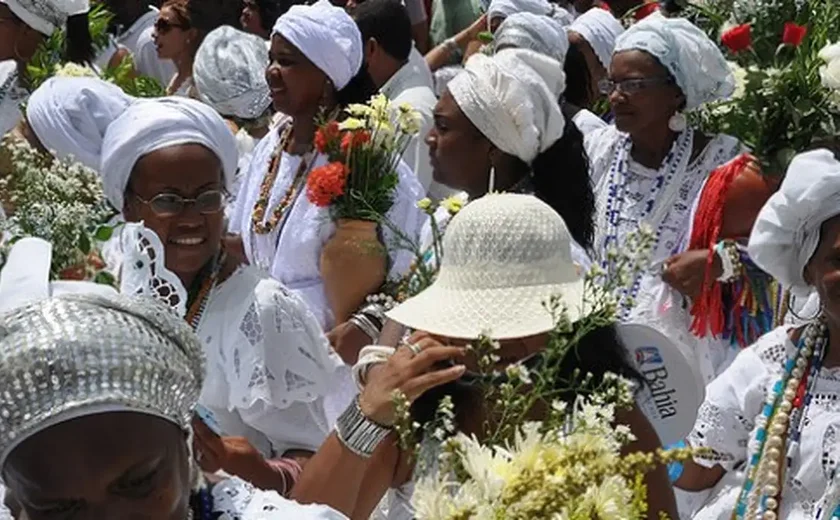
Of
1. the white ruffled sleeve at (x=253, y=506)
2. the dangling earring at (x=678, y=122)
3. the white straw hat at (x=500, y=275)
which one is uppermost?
the white ruffled sleeve at (x=253, y=506)

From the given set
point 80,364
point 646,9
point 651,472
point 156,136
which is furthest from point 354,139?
point 646,9

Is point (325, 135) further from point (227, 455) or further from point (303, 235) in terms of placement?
point (227, 455)

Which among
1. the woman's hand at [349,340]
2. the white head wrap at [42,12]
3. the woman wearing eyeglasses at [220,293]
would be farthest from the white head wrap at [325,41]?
the woman wearing eyeglasses at [220,293]

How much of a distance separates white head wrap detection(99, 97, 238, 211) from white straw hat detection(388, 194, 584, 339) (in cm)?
106

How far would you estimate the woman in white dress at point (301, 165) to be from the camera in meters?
5.92

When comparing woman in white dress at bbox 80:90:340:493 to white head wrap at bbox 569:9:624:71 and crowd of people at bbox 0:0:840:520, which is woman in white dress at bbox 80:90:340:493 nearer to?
crowd of people at bbox 0:0:840:520

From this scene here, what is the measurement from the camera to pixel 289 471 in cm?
416

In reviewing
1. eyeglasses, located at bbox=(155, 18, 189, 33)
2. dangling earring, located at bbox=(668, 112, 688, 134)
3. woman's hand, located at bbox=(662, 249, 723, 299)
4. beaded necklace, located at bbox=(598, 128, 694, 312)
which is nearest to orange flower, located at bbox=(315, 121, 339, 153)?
beaded necklace, located at bbox=(598, 128, 694, 312)

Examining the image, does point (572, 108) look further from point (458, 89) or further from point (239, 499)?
point (239, 499)

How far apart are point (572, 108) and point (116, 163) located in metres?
3.53

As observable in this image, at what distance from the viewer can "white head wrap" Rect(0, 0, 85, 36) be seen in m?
7.46

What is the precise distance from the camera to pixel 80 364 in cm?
229

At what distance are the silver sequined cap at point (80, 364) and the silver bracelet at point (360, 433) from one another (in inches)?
51.4

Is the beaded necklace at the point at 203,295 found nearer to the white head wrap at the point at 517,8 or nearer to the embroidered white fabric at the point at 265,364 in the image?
the embroidered white fabric at the point at 265,364
